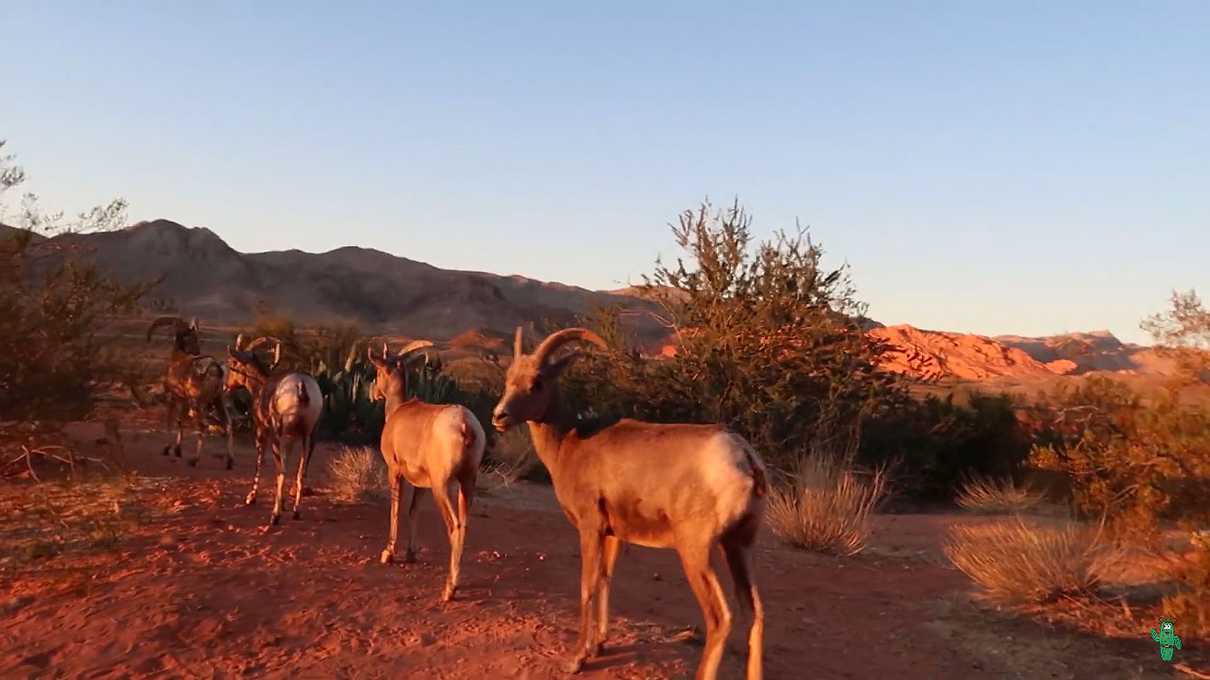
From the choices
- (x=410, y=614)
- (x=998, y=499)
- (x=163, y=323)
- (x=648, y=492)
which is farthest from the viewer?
(x=998, y=499)

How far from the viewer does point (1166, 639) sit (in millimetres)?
7602

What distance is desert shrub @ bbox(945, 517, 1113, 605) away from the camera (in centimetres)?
871

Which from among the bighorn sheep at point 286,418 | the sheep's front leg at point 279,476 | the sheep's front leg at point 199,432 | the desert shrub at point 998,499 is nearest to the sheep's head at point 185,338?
the sheep's front leg at point 199,432

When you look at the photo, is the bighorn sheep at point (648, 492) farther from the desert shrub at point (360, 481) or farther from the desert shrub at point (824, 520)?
the desert shrub at point (824, 520)

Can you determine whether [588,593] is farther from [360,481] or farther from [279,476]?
[360,481]

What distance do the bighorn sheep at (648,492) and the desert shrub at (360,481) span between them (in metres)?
5.66

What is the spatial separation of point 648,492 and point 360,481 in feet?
23.0

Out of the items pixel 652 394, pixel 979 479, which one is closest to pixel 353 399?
pixel 652 394

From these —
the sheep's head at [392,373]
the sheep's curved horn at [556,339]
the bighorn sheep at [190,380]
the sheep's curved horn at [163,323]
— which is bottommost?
the bighorn sheep at [190,380]

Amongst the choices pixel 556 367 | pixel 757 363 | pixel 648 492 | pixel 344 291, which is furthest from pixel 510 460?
pixel 344 291

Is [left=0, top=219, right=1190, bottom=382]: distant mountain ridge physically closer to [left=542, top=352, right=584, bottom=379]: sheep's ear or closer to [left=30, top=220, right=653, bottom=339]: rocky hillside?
[left=30, top=220, right=653, bottom=339]: rocky hillside

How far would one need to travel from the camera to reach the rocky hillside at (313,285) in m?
75.2

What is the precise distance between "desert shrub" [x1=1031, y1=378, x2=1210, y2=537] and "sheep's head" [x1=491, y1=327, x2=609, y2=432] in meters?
5.81

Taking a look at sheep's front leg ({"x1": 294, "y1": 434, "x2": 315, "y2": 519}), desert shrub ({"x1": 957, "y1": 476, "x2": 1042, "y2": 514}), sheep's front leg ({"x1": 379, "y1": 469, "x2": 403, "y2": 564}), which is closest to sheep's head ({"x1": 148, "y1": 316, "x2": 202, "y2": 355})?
sheep's front leg ({"x1": 294, "y1": 434, "x2": 315, "y2": 519})
